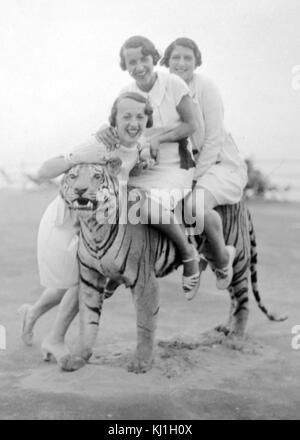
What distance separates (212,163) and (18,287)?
206 centimetres

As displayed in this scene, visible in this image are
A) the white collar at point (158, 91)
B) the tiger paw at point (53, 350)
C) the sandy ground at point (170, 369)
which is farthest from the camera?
the tiger paw at point (53, 350)

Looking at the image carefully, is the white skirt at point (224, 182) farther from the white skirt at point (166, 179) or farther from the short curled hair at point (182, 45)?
the short curled hair at point (182, 45)

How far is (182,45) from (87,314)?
4.16 feet

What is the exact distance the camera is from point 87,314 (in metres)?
3.02

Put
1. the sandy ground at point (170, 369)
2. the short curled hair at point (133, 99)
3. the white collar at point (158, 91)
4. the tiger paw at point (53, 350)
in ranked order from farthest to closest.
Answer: the tiger paw at point (53, 350) → the white collar at point (158, 91) → the short curled hair at point (133, 99) → the sandy ground at point (170, 369)

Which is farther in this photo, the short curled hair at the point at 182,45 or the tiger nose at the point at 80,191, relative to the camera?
the short curled hair at the point at 182,45

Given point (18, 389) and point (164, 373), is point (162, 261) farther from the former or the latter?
point (18, 389)

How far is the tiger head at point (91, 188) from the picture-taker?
109 inches

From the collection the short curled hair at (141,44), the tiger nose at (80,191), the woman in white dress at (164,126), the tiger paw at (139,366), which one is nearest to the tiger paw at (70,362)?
the tiger paw at (139,366)

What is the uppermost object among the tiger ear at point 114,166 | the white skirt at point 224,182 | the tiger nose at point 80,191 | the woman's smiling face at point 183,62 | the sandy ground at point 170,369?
the woman's smiling face at point 183,62

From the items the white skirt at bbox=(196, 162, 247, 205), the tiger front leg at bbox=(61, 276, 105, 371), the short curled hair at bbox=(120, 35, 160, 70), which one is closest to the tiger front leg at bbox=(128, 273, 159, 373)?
the tiger front leg at bbox=(61, 276, 105, 371)

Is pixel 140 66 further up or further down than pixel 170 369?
further up

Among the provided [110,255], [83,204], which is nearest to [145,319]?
[110,255]

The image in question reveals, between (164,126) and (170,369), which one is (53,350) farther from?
(164,126)
